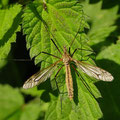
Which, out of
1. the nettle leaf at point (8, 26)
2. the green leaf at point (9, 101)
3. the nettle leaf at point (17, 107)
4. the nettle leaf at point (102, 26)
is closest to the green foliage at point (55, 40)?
the nettle leaf at point (8, 26)

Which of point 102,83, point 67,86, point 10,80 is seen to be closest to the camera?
point 67,86

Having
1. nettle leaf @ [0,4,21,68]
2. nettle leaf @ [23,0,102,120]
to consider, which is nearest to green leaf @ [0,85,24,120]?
nettle leaf @ [23,0,102,120]

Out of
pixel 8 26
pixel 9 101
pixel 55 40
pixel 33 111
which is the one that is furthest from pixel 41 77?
pixel 9 101

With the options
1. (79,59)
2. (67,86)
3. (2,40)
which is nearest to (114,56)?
(79,59)

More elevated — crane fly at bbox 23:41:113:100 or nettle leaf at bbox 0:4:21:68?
nettle leaf at bbox 0:4:21:68

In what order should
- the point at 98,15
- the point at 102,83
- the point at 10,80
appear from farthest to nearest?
the point at 10,80 → the point at 98,15 → the point at 102,83

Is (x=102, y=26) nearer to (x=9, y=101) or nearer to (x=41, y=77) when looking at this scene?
(x=41, y=77)

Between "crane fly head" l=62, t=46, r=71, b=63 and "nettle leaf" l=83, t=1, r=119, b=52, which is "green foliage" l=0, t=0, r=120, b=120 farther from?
"nettle leaf" l=83, t=1, r=119, b=52

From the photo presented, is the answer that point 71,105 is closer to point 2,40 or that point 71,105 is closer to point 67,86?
point 67,86
